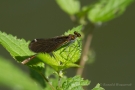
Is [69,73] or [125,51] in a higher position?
[125,51]

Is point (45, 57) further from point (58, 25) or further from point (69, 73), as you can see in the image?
point (58, 25)

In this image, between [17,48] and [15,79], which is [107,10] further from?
[15,79]

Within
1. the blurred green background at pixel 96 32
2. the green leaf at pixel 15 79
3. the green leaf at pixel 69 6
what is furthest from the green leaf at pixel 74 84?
the blurred green background at pixel 96 32

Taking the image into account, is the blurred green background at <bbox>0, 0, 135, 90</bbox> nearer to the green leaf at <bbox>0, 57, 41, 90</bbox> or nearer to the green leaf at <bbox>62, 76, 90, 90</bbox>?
the green leaf at <bbox>62, 76, 90, 90</bbox>

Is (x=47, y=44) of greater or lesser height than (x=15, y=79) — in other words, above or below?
above

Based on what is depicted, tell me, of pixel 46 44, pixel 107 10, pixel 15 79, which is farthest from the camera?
pixel 107 10

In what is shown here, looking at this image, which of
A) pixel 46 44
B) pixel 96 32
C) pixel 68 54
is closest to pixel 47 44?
pixel 46 44

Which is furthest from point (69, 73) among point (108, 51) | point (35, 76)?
point (35, 76)
